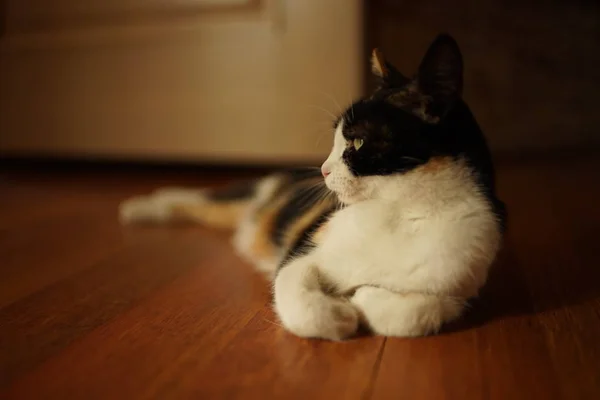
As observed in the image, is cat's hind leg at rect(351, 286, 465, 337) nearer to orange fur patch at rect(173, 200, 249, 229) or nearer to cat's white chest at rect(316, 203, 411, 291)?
cat's white chest at rect(316, 203, 411, 291)

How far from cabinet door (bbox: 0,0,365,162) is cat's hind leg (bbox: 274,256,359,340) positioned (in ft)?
2.88

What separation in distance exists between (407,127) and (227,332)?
0.38 metres

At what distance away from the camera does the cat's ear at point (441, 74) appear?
28.5 inches

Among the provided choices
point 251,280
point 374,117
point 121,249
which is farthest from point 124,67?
point 374,117

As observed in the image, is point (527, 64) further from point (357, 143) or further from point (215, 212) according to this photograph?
point (357, 143)

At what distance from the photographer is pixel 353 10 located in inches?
62.1

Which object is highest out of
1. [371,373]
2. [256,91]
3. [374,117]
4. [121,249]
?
[374,117]

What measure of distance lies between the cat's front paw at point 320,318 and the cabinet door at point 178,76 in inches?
36.1

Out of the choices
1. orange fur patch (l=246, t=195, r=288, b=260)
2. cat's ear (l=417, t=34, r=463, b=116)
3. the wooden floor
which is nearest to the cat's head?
cat's ear (l=417, t=34, r=463, b=116)

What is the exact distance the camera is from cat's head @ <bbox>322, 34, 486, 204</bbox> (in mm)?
734

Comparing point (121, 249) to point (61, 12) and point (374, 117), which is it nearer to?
point (374, 117)

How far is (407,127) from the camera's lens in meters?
0.74

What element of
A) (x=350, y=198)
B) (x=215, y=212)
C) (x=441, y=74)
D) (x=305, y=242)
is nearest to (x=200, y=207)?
(x=215, y=212)

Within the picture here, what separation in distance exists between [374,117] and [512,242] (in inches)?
26.0
